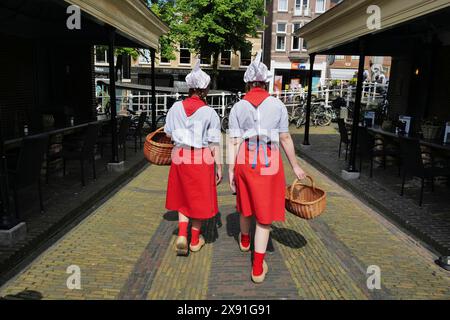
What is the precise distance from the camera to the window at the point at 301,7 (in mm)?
37562

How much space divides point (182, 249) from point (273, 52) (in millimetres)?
36836

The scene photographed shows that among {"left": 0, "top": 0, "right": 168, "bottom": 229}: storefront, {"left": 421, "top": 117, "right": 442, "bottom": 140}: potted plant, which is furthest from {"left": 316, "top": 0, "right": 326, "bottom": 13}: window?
{"left": 421, "top": 117, "right": 442, "bottom": 140}: potted plant

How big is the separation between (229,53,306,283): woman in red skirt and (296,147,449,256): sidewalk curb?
7.47 ft

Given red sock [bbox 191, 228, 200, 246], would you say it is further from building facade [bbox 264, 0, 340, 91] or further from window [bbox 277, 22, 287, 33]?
window [bbox 277, 22, 287, 33]

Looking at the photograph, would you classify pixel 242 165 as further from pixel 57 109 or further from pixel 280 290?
pixel 57 109

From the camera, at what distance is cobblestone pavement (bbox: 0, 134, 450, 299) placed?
3.54 meters

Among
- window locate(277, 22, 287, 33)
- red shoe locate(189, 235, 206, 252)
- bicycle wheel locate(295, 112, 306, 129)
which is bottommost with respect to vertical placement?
red shoe locate(189, 235, 206, 252)

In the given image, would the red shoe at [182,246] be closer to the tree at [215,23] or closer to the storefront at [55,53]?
the storefront at [55,53]

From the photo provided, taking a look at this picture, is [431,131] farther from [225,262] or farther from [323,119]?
[323,119]

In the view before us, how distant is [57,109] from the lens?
368 inches

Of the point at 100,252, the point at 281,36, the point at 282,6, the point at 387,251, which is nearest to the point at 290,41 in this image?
the point at 281,36

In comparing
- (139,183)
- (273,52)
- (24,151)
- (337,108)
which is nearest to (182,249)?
(24,151)

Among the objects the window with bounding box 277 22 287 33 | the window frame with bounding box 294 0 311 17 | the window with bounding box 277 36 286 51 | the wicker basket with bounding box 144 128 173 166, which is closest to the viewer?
the wicker basket with bounding box 144 128 173 166

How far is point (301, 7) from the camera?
37.6 m
